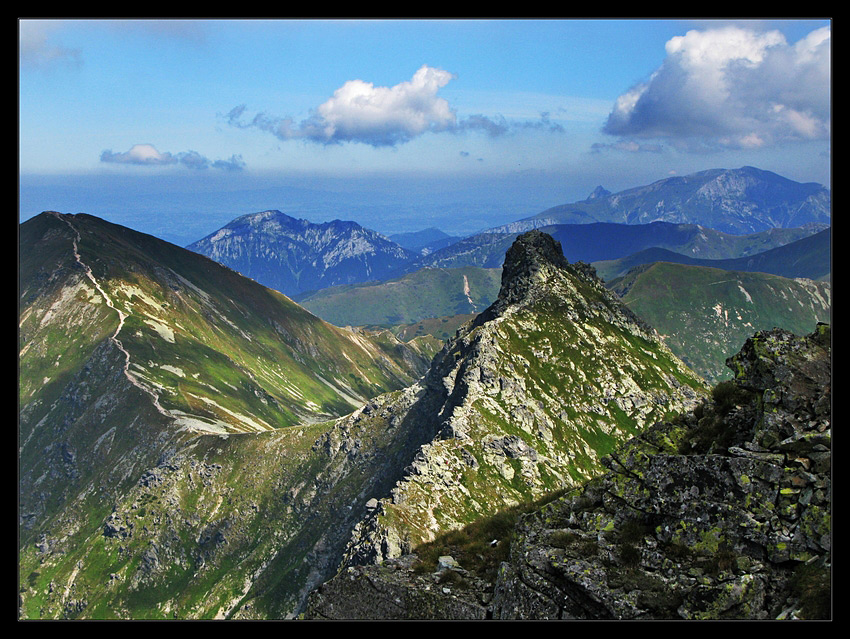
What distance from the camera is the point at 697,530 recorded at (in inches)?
819

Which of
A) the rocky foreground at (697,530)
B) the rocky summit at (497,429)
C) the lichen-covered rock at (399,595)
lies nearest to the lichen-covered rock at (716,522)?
the rocky foreground at (697,530)

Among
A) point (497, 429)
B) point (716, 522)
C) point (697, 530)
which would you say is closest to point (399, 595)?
point (697, 530)

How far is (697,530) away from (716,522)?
701 mm

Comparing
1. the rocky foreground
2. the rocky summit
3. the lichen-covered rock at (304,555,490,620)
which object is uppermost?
the rocky foreground

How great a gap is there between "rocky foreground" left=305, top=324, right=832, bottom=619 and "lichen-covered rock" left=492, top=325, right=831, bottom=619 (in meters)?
0.04

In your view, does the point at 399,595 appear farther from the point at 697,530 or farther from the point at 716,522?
the point at 716,522

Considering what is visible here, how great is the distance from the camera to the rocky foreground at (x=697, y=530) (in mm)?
18766

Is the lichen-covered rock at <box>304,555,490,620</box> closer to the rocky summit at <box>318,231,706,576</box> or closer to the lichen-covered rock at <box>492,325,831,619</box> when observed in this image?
the lichen-covered rock at <box>492,325,831,619</box>

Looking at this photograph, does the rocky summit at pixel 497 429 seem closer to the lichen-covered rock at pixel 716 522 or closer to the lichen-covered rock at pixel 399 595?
the lichen-covered rock at pixel 399 595

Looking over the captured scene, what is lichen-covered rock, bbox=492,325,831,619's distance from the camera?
18.7 m

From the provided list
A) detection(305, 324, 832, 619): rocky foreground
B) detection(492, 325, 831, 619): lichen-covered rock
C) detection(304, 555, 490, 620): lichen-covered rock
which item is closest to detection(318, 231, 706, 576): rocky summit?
detection(304, 555, 490, 620): lichen-covered rock

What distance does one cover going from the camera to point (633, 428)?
186375 millimetres

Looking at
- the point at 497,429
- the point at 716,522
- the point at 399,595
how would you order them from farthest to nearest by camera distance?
the point at 497,429 → the point at 399,595 → the point at 716,522

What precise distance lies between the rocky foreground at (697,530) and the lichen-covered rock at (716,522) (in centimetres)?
4
